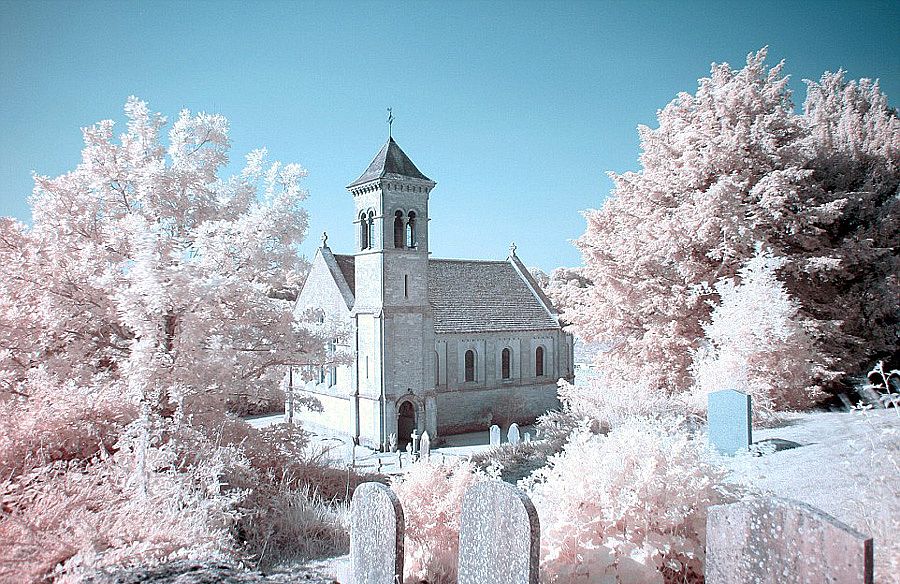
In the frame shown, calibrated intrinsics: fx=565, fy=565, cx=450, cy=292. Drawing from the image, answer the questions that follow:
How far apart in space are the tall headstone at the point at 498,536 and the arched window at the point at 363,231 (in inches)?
845

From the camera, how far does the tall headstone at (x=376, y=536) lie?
516cm

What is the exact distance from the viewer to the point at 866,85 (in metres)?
19.4

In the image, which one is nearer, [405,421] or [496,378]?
[405,421]

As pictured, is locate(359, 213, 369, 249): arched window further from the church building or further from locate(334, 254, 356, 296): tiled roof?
locate(334, 254, 356, 296): tiled roof

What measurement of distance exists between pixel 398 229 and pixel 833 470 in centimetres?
1956

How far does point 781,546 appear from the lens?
146 inches

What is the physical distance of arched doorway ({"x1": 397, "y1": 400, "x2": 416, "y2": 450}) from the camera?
25.7 meters

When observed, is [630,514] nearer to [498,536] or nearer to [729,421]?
[498,536]

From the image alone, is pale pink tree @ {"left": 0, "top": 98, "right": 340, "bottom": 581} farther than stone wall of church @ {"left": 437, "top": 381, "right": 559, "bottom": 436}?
No

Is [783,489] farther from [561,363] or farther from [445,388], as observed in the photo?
[561,363]

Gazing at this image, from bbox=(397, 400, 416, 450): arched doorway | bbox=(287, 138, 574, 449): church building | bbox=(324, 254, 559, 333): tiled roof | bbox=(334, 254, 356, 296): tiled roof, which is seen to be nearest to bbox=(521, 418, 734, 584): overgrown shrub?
bbox=(287, 138, 574, 449): church building

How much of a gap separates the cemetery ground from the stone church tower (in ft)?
39.7

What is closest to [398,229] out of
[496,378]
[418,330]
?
[418,330]

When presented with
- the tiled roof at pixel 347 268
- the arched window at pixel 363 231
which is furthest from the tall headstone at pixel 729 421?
the tiled roof at pixel 347 268
